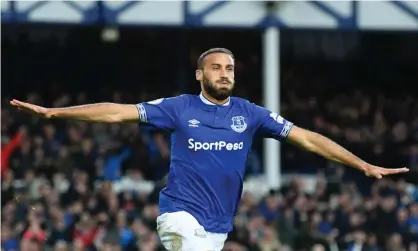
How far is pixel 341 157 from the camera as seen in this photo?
8641 millimetres

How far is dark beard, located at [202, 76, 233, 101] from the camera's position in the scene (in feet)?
28.1

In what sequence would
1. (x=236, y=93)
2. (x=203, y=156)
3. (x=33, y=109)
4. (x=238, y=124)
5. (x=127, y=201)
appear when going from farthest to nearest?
(x=236, y=93), (x=127, y=201), (x=238, y=124), (x=203, y=156), (x=33, y=109)

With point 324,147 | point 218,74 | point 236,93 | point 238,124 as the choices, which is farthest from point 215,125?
point 236,93

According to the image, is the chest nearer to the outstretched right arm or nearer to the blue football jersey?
the blue football jersey

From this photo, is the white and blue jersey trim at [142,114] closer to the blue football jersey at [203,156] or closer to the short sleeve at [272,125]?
the blue football jersey at [203,156]

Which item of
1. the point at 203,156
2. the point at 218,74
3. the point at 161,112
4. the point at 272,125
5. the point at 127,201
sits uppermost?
the point at 218,74

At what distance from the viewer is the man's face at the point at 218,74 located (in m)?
8.49

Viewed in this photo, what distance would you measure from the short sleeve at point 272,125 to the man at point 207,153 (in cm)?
8

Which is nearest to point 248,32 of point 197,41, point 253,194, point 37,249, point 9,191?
point 197,41

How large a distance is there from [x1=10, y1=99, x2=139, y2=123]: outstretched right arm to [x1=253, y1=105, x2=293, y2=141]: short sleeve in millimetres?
920

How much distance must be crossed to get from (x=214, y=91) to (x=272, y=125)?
499 mm

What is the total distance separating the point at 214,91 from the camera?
8.59 meters

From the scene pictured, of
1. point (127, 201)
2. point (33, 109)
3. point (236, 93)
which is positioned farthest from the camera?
point (236, 93)

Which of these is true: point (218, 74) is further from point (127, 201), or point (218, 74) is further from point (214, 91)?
point (127, 201)
